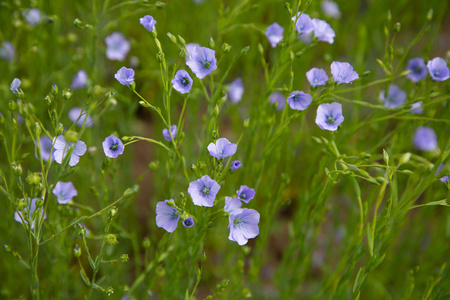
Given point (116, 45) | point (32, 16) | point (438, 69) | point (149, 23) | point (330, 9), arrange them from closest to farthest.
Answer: point (149, 23) → point (438, 69) → point (32, 16) → point (116, 45) → point (330, 9)

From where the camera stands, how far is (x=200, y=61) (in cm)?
159

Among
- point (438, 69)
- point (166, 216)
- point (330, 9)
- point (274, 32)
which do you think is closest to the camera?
point (166, 216)

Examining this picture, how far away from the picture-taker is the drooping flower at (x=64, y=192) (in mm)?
1706

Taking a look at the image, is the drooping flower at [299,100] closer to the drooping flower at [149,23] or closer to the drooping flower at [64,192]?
the drooping flower at [149,23]

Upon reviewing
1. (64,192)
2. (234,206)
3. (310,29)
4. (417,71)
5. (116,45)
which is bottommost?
(64,192)

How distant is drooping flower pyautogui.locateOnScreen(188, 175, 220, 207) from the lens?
135 cm

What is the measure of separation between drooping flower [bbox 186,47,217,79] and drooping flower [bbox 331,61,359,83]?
1.60ft

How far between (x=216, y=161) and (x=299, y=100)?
0.45 m

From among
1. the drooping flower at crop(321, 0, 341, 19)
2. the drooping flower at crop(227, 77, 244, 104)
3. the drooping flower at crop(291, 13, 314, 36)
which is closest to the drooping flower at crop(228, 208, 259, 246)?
the drooping flower at crop(291, 13, 314, 36)

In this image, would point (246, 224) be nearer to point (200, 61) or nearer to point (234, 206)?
point (234, 206)

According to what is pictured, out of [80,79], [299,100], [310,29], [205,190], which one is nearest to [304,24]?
[310,29]

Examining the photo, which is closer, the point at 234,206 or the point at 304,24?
the point at 234,206

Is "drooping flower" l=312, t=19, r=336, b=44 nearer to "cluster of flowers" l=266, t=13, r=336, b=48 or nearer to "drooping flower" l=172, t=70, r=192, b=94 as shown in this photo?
"cluster of flowers" l=266, t=13, r=336, b=48

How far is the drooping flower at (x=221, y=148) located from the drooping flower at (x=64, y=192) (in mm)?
714
